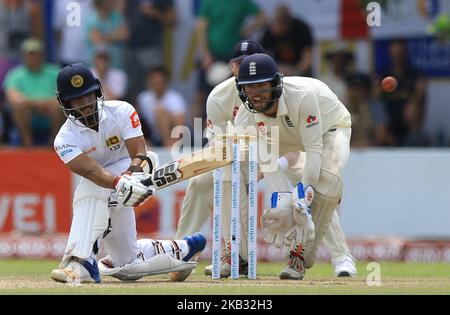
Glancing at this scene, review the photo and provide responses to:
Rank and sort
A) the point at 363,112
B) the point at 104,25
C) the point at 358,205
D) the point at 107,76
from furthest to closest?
the point at 104,25 → the point at 107,76 → the point at 363,112 → the point at 358,205

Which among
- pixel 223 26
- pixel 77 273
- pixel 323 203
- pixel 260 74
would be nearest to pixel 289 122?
pixel 260 74

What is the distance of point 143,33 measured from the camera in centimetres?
1298

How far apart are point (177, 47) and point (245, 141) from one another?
5.80 meters

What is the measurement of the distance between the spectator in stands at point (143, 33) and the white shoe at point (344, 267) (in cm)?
467

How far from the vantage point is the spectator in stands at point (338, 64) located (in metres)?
12.5

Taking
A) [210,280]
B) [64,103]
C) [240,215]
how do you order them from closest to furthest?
[64,103], [210,280], [240,215]

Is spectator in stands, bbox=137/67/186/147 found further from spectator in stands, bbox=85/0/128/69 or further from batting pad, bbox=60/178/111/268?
batting pad, bbox=60/178/111/268

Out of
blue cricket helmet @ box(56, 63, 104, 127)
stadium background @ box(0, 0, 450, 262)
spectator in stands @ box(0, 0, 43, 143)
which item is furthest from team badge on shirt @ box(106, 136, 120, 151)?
spectator in stands @ box(0, 0, 43, 143)

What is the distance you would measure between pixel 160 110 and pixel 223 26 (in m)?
1.18

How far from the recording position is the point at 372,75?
12.6 metres

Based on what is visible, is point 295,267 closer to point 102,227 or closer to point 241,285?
point 241,285
